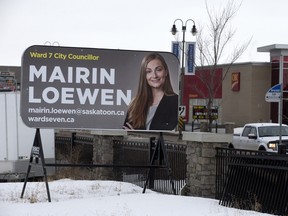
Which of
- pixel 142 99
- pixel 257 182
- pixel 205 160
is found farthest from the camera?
pixel 142 99

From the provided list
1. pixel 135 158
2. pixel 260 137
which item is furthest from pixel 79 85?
pixel 260 137

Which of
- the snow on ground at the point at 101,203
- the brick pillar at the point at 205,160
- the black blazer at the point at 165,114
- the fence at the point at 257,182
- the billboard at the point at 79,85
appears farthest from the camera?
the black blazer at the point at 165,114

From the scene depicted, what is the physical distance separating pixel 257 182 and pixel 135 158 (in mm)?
5828

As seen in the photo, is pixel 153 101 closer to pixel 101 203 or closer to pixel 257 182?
pixel 101 203

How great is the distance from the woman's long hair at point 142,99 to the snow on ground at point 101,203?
156cm

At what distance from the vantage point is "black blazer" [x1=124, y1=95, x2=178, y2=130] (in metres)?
12.0

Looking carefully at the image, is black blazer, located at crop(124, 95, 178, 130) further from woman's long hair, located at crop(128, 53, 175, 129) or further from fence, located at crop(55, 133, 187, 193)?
fence, located at crop(55, 133, 187, 193)

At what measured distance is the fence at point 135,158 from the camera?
13.1m

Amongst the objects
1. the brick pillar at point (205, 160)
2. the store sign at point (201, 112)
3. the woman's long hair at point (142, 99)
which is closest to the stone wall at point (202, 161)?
the brick pillar at point (205, 160)

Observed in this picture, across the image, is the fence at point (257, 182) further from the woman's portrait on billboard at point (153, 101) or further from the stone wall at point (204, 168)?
the woman's portrait on billboard at point (153, 101)

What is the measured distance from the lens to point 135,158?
1506 centimetres

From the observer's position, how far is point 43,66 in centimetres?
1140

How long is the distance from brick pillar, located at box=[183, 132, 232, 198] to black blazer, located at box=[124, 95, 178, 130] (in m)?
0.60

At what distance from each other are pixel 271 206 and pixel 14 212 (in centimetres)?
436
